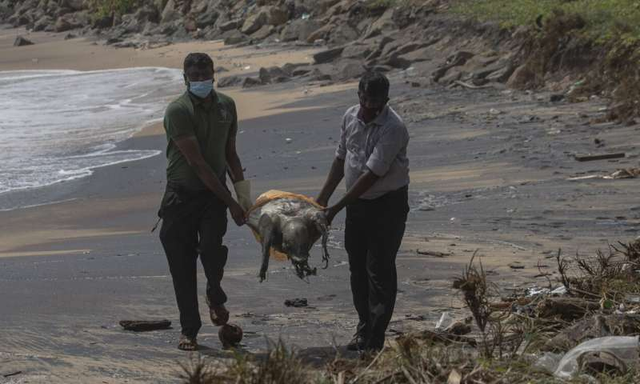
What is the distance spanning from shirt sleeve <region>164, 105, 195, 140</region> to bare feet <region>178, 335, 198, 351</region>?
1.05 meters

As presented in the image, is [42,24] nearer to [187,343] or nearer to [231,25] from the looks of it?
[231,25]

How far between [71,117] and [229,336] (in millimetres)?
17070

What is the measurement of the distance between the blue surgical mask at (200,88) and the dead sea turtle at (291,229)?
0.66m

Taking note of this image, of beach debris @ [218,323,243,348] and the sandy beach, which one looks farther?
the sandy beach

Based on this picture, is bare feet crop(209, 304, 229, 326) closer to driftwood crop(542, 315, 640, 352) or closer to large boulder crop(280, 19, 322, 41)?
driftwood crop(542, 315, 640, 352)

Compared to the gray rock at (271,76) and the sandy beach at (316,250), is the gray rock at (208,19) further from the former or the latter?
the sandy beach at (316,250)

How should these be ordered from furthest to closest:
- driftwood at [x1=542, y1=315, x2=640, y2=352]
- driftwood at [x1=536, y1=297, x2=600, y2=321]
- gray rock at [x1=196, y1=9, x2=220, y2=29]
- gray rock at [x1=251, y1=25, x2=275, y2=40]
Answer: gray rock at [x1=196, y1=9, x2=220, y2=29], gray rock at [x1=251, y1=25, x2=275, y2=40], driftwood at [x1=536, y1=297, x2=600, y2=321], driftwood at [x1=542, y1=315, x2=640, y2=352]

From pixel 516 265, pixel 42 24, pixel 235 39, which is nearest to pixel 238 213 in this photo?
pixel 516 265

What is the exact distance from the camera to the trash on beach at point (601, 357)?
5.16 m

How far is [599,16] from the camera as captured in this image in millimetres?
20047

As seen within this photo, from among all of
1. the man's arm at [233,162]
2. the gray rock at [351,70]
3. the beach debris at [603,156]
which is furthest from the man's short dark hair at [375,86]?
the gray rock at [351,70]

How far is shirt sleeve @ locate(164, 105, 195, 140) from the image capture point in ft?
21.7

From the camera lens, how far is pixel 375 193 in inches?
256

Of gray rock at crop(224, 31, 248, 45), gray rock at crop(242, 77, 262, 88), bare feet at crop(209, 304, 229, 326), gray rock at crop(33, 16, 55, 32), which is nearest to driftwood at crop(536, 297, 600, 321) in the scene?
bare feet at crop(209, 304, 229, 326)
